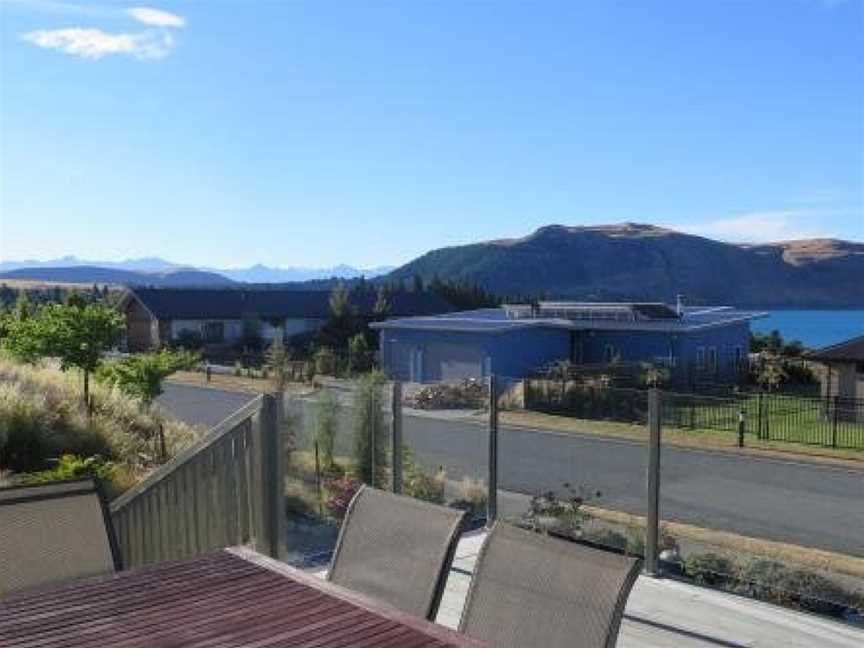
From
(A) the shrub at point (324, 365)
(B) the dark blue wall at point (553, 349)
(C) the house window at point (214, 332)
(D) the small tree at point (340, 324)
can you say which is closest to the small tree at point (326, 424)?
(B) the dark blue wall at point (553, 349)

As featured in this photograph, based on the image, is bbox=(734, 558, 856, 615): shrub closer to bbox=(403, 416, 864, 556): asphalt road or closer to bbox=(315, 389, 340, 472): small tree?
bbox=(403, 416, 864, 556): asphalt road

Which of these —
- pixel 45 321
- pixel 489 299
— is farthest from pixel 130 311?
pixel 45 321

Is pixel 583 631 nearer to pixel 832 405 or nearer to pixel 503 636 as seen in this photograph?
pixel 503 636

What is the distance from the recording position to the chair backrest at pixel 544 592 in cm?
276

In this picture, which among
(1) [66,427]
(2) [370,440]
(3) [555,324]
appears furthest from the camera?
(3) [555,324]

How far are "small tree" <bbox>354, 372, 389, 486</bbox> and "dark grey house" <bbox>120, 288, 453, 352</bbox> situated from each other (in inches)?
1712

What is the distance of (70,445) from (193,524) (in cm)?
596

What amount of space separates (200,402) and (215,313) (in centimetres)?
2806

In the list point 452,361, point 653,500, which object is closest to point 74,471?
point 653,500

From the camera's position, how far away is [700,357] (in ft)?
124

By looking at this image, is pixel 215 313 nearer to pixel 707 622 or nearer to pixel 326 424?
pixel 326 424

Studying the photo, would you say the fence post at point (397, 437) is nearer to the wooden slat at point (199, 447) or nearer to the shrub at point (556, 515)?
the shrub at point (556, 515)

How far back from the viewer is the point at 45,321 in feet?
50.9

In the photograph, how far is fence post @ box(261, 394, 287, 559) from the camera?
18.0 feet
